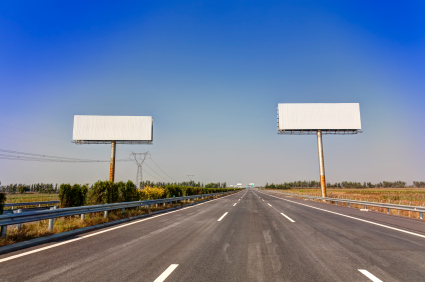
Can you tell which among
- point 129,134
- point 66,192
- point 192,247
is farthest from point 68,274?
point 129,134

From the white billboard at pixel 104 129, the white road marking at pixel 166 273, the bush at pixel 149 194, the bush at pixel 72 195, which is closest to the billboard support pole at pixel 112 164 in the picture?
the white billboard at pixel 104 129

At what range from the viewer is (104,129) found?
1502 inches

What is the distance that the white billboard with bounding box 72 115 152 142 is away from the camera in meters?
38.0

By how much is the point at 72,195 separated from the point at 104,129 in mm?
25716

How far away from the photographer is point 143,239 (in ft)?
23.9

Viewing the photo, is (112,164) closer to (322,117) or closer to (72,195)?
(72,195)

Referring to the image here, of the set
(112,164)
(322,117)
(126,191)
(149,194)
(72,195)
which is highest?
(322,117)

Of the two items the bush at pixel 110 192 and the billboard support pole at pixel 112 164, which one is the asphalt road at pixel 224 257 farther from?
the billboard support pole at pixel 112 164

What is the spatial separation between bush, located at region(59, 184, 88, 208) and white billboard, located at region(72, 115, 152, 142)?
2413cm

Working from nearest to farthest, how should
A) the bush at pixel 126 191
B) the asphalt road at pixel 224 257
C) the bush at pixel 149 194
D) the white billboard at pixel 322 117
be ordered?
the asphalt road at pixel 224 257 < the bush at pixel 126 191 < the bush at pixel 149 194 < the white billboard at pixel 322 117

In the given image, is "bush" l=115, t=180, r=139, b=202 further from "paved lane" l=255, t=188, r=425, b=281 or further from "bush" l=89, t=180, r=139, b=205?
"paved lane" l=255, t=188, r=425, b=281

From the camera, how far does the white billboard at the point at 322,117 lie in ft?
112

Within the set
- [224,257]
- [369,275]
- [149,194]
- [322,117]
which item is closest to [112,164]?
[149,194]

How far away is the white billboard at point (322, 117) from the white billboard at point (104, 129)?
23.2 meters
